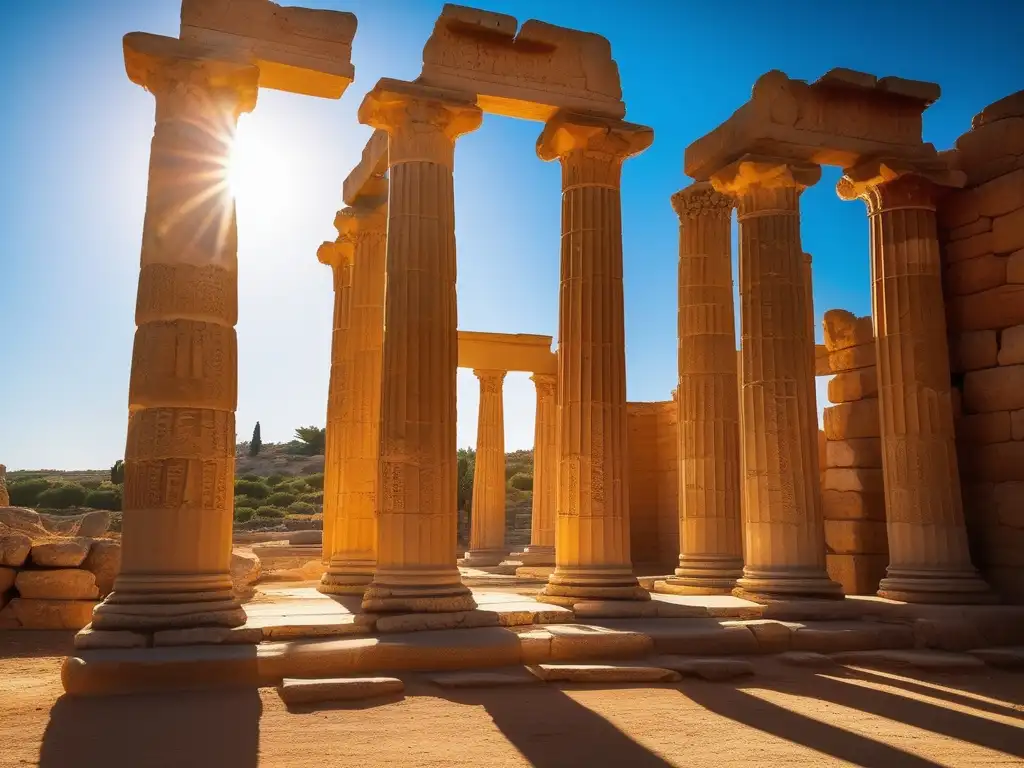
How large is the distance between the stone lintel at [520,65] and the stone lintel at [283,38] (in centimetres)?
140

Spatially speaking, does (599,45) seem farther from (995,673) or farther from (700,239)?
(995,673)

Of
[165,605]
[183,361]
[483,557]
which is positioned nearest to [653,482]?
[483,557]

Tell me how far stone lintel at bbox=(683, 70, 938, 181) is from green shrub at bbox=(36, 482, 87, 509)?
5686cm

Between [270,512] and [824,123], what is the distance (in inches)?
2023

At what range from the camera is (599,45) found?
51.6 ft

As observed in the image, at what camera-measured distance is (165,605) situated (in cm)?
1151

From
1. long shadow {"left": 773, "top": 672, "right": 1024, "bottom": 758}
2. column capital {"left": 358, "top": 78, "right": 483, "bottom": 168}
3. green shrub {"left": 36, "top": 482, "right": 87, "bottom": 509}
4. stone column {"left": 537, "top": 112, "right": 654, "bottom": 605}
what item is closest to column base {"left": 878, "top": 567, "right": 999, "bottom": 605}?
long shadow {"left": 773, "top": 672, "right": 1024, "bottom": 758}

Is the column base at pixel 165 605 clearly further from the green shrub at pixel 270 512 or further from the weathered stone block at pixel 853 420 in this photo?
the green shrub at pixel 270 512

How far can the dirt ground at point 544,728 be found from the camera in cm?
788

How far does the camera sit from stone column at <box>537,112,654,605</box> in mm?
14836

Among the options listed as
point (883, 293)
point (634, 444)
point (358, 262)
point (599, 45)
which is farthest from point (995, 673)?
point (634, 444)

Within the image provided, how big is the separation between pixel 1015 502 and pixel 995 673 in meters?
4.82

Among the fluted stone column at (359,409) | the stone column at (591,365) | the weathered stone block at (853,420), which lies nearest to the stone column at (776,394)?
the stone column at (591,365)

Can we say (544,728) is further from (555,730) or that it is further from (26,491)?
(26,491)
